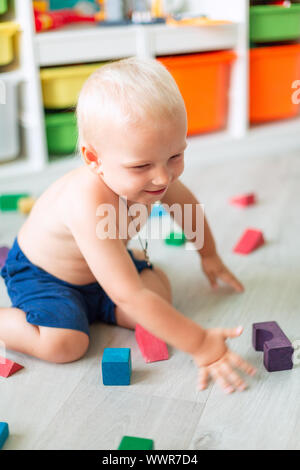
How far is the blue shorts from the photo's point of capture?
94 cm

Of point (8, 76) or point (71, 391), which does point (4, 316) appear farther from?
point (8, 76)

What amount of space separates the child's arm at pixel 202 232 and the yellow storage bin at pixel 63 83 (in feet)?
2.54

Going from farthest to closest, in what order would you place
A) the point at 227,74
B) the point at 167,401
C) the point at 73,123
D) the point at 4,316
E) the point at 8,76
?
the point at 227,74, the point at 73,123, the point at 8,76, the point at 4,316, the point at 167,401

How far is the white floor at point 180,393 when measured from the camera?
0.77 meters

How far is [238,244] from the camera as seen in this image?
4.36 ft

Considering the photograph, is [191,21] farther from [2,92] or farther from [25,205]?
[25,205]

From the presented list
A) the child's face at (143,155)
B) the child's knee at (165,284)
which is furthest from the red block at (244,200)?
the child's face at (143,155)

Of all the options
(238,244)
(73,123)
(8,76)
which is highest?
(8,76)

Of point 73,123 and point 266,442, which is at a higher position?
point 73,123

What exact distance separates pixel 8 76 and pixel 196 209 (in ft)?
2.80

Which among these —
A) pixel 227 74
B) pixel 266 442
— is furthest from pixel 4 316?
pixel 227 74

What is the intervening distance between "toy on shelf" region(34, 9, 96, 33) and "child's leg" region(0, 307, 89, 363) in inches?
41.9

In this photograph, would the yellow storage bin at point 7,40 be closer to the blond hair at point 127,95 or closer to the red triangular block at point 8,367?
the blond hair at point 127,95

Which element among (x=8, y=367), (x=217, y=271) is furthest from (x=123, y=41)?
(x=8, y=367)
